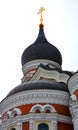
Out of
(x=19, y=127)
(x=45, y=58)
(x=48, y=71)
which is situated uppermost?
(x=45, y=58)

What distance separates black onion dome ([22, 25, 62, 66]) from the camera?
2845cm

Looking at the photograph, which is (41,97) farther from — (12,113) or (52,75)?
(52,75)

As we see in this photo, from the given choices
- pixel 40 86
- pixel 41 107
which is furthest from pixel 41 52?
pixel 41 107

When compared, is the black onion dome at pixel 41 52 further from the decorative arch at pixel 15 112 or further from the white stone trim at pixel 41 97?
the decorative arch at pixel 15 112

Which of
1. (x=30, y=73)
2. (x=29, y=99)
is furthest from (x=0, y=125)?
(x=30, y=73)

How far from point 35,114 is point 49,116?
753 mm

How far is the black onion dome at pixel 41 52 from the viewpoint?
28.5 metres

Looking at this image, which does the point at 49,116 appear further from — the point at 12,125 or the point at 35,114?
the point at 12,125

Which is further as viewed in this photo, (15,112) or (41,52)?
(41,52)

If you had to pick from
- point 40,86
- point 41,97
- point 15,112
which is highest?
point 40,86

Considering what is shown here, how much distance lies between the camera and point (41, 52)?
28.5 m

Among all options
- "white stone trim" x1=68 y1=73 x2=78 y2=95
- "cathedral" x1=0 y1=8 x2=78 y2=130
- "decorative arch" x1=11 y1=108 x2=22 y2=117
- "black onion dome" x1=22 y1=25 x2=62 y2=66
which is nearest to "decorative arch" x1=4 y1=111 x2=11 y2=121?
"cathedral" x1=0 y1=8 x2=78 y2=130

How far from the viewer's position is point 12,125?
818 inches

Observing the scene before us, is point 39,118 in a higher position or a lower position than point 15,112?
lower
